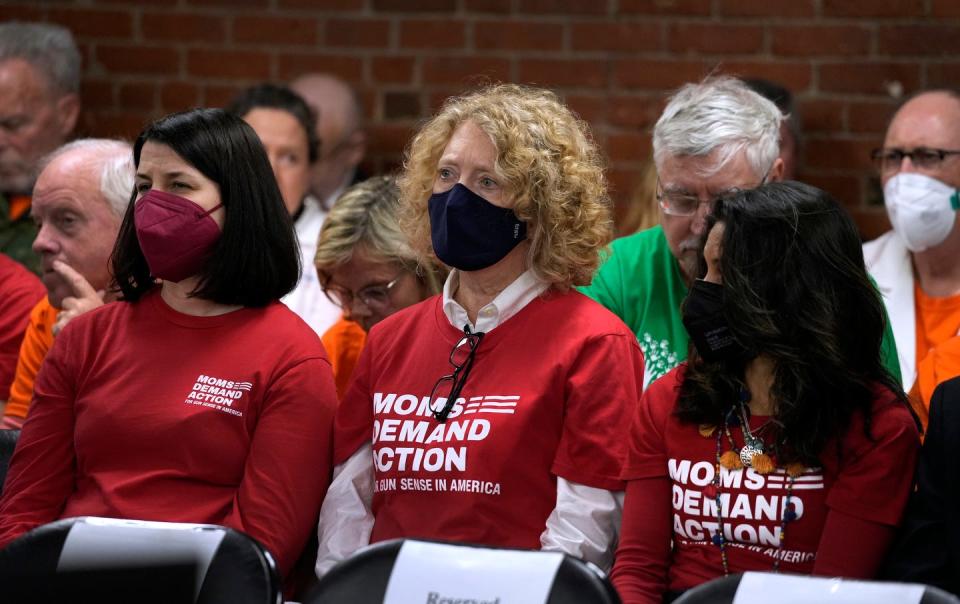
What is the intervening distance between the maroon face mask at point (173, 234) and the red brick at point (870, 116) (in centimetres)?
259

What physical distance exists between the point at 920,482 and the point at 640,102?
2700mm

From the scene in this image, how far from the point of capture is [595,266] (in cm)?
298

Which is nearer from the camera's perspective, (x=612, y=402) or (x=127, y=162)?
(x=612, y=402)

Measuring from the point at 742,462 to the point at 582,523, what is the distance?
33 centimetres

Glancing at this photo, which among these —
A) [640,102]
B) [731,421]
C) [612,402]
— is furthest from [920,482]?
[640,102]

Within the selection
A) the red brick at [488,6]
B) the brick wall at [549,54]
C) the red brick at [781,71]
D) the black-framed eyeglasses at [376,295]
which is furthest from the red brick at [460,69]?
the black-framed eyeglasses at [376,295]

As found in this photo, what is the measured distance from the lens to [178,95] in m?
5.26

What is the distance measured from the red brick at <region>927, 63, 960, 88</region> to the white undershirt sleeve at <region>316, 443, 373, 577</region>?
8.75 ft

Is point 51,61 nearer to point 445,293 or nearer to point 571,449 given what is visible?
point 445,293

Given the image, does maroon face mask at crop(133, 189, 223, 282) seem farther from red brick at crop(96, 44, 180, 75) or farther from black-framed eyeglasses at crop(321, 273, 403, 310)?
red brick at crop(96, 44, 180, 75)

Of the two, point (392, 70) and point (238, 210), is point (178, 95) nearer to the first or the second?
point (392, 70)

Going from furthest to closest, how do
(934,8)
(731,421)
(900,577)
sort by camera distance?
(934,8) → (731,421) → (900,577)

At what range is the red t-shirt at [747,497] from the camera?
8.17ft

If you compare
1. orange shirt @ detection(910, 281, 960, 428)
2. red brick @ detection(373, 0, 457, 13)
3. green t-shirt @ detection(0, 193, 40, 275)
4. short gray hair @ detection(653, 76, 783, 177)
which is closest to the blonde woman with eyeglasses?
short gray hair @ detection(653, 76, 783, 177)
